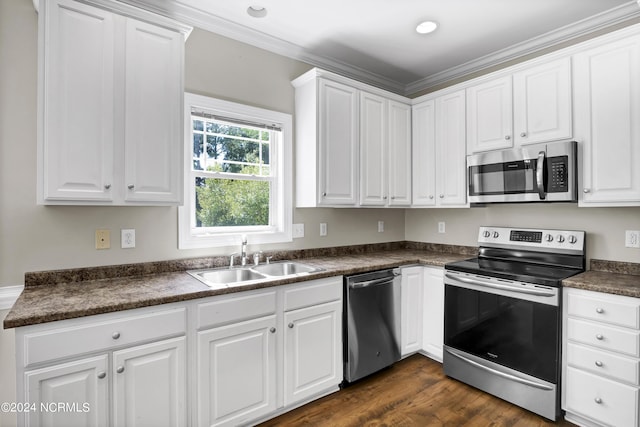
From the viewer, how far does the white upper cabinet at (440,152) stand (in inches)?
122

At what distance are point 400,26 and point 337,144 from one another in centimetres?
102

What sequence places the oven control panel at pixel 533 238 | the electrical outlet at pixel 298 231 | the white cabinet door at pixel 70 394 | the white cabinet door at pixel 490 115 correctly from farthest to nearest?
1. the electrical outlet at pixel 298 231
2. the white cabinet door at pixel 490 115
3. the oven control panel at pixel 533 238
4. the white cabinet door at pixel 70 394

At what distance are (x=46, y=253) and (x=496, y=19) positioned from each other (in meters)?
3.40

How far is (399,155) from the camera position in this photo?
3393mm

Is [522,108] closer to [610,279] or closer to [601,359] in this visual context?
[610,279]

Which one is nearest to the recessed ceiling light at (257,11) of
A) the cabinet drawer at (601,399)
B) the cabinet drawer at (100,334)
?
the cabinet drawer at (100,334)

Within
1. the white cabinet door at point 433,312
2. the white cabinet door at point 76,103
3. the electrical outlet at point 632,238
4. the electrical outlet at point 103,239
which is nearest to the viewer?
the white cabinet door at point 76,103

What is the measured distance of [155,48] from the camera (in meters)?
2.03

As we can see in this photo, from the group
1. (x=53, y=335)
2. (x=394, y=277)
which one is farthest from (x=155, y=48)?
(x=394, y=277)

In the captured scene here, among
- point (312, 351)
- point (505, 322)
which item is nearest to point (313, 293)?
point (312, 351)

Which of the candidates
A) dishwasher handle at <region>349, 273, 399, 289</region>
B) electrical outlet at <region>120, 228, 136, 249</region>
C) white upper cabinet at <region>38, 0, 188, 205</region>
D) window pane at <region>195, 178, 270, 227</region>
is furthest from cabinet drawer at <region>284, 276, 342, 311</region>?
electrical outlet at <region>120, 228, 136, 249</region>

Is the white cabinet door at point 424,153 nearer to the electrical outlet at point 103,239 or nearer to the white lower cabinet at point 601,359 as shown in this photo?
the white lower cabinet at point 601,359

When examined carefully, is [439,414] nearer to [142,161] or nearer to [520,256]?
[520,256]

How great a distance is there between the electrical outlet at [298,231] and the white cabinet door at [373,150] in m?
0.58
